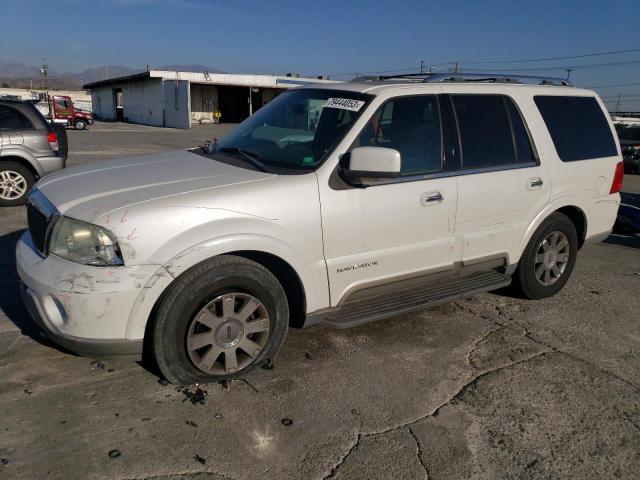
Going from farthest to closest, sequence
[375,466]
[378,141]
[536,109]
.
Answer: [536,109] → [378,141] → [375,466]

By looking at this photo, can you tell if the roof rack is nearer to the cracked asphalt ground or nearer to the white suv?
the white suv

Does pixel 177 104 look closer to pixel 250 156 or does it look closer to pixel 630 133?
pixel 630 133

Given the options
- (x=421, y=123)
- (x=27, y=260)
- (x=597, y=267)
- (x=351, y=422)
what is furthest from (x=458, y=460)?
(x=597, y=267)

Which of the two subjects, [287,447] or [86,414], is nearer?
[287,447]

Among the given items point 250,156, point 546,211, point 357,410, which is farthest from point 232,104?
point 357,410

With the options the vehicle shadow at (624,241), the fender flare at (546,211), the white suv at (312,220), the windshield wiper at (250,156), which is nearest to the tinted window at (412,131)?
the white suv at (312,220)

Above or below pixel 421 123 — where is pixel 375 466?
below

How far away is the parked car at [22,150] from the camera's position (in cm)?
780

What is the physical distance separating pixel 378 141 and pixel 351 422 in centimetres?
189

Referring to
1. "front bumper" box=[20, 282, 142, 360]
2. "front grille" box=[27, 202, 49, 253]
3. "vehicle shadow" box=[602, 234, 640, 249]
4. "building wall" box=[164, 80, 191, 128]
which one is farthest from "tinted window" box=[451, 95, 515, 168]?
"building wall" box=[164, 80, 191, 128]

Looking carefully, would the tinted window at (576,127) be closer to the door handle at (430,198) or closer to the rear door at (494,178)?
the rear door at (494,178)

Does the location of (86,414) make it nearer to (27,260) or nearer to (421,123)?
(27,260)

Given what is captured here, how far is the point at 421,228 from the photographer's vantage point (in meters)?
3.74

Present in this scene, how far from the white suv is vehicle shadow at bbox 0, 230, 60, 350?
76 centimetres
